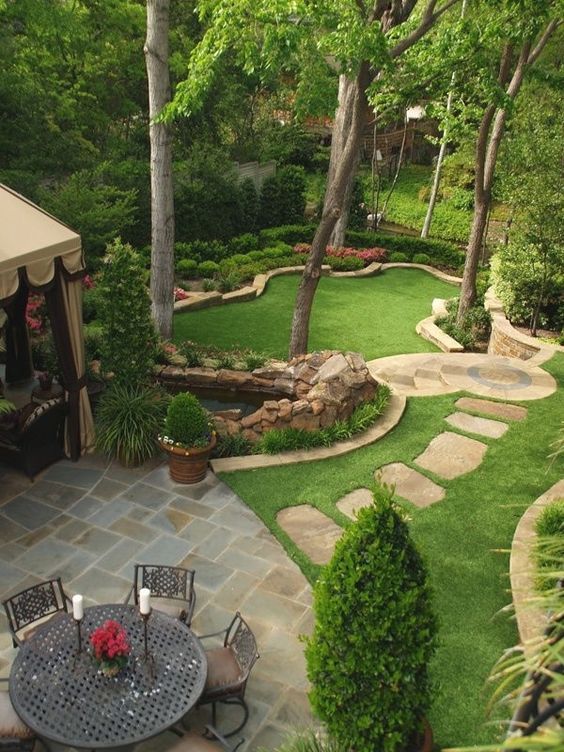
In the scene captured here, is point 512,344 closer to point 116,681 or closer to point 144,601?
point 144,601

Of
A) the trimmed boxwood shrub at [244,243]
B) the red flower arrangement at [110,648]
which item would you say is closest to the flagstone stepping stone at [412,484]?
the red flower arrangement at [110,648]

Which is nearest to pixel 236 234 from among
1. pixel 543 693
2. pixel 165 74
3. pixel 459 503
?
pixel 165 74

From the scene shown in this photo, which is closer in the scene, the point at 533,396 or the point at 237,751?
the point at 237,751

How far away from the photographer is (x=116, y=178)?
55.6 feet

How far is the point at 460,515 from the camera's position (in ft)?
23.2

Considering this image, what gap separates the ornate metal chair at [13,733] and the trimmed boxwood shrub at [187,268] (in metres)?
13.5

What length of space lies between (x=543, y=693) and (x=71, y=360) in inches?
256

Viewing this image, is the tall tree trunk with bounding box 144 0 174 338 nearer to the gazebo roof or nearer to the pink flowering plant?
the gazebo roof

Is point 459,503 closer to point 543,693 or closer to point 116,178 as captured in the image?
point 543,693

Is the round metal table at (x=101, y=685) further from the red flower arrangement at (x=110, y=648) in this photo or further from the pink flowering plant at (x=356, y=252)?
the pink flowering plant at (x=356, y=252)

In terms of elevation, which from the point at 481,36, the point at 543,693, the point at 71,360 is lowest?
the point at 71,360

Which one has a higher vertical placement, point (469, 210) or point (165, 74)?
point (165, 74)

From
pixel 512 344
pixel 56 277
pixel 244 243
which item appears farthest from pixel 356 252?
pixel 56 277

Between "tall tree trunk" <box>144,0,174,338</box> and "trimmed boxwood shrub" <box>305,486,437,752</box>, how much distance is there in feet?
25.4
